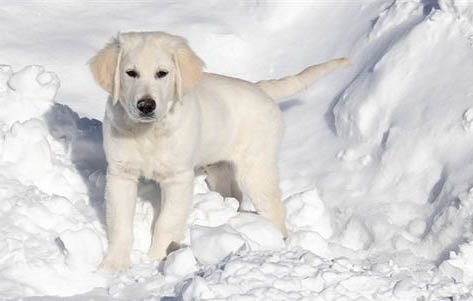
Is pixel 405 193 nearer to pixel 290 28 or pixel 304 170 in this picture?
pixel 304 170

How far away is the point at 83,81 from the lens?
792 cm

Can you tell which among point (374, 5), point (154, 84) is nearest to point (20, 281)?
point (154, 84)

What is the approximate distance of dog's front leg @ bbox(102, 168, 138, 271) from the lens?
5.23 m

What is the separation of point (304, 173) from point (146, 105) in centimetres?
209

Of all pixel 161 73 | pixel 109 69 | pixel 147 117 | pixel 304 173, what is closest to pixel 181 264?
pixel 147 117

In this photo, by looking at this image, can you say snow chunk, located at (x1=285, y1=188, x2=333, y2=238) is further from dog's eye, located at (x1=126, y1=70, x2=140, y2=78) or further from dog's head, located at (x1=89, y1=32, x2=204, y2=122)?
dog's eye, located at (x1=126, y1=70, x2=140, y2=78)

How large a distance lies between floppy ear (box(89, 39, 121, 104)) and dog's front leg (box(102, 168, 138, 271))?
52cm

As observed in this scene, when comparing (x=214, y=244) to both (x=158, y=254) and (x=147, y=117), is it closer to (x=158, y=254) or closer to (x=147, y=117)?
(x=158, y=254)

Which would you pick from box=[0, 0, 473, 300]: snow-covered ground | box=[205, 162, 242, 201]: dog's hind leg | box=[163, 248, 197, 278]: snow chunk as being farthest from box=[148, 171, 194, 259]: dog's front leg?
box=[205, 162, 242, 201]: dog's hind leg

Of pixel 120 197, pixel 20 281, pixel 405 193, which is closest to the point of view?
pixel 20 281

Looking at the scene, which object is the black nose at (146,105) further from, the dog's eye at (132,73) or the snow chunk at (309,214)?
the snow chunk at (309,214)

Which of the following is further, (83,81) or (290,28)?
(290,28)

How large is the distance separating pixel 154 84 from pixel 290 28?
12.9ft

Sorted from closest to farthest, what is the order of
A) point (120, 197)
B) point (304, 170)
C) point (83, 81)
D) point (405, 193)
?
1. point (120, 197)
2. point (405, 193)
3. point (304, 170)
4. point (83, 81)
